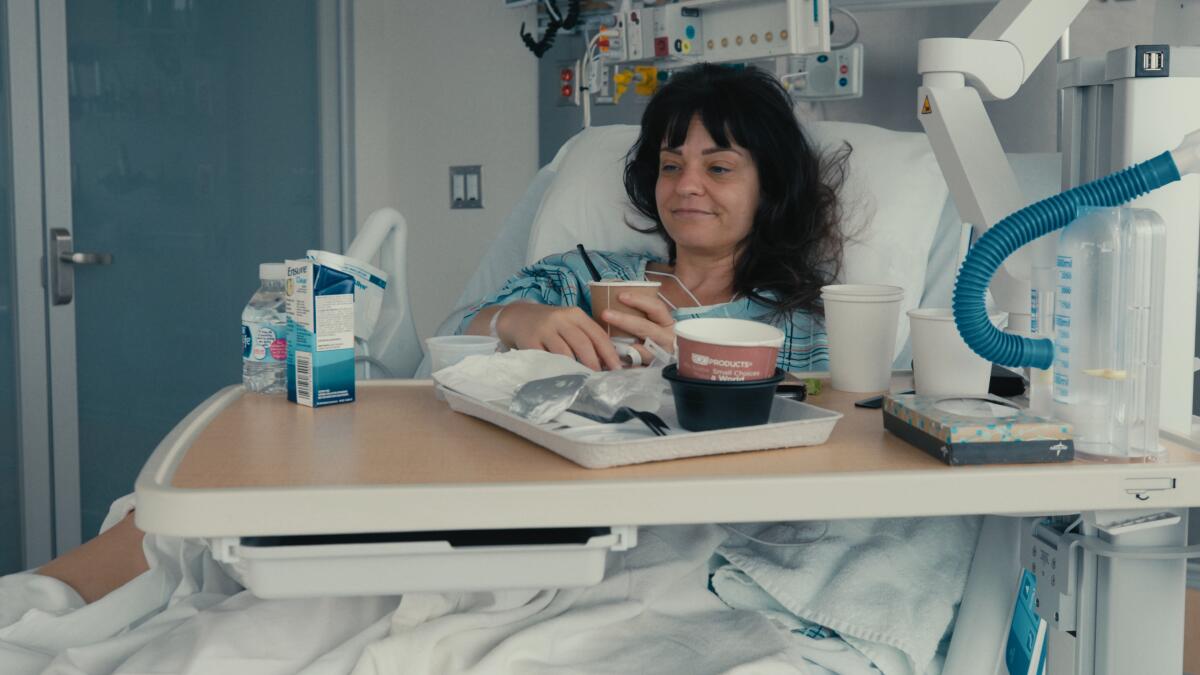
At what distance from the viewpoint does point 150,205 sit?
9.91ft

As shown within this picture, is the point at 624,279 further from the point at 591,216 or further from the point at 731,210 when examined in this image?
the point at 591,216

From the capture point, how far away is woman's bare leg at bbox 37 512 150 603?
1.48 metres

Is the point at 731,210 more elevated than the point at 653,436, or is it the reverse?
the point at 731,210

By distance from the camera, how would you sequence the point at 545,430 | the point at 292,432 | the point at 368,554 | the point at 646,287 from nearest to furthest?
the point at 368,554 → the point at 545,430 → the point at 292,432 → the point at 646,287

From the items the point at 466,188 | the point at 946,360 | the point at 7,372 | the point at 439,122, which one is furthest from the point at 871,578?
the point at 439,122

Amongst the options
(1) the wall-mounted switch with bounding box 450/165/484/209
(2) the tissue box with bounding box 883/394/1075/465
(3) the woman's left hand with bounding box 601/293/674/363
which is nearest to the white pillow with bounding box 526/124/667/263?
(3) the woman's left hand with bounding box 601/293/674/363

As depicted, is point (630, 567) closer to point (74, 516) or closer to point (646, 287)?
point (646, 287)

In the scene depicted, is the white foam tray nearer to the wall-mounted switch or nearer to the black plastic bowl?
the black plastic bowl

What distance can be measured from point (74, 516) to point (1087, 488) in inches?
100

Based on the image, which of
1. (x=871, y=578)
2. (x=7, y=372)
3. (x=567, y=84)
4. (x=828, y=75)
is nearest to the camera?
(x=871, y=578)

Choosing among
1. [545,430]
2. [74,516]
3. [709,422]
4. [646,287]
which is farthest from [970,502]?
[74,516]

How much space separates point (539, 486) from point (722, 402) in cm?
20

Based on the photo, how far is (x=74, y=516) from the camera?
9.41ft

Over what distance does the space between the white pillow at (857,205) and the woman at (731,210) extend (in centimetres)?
5
